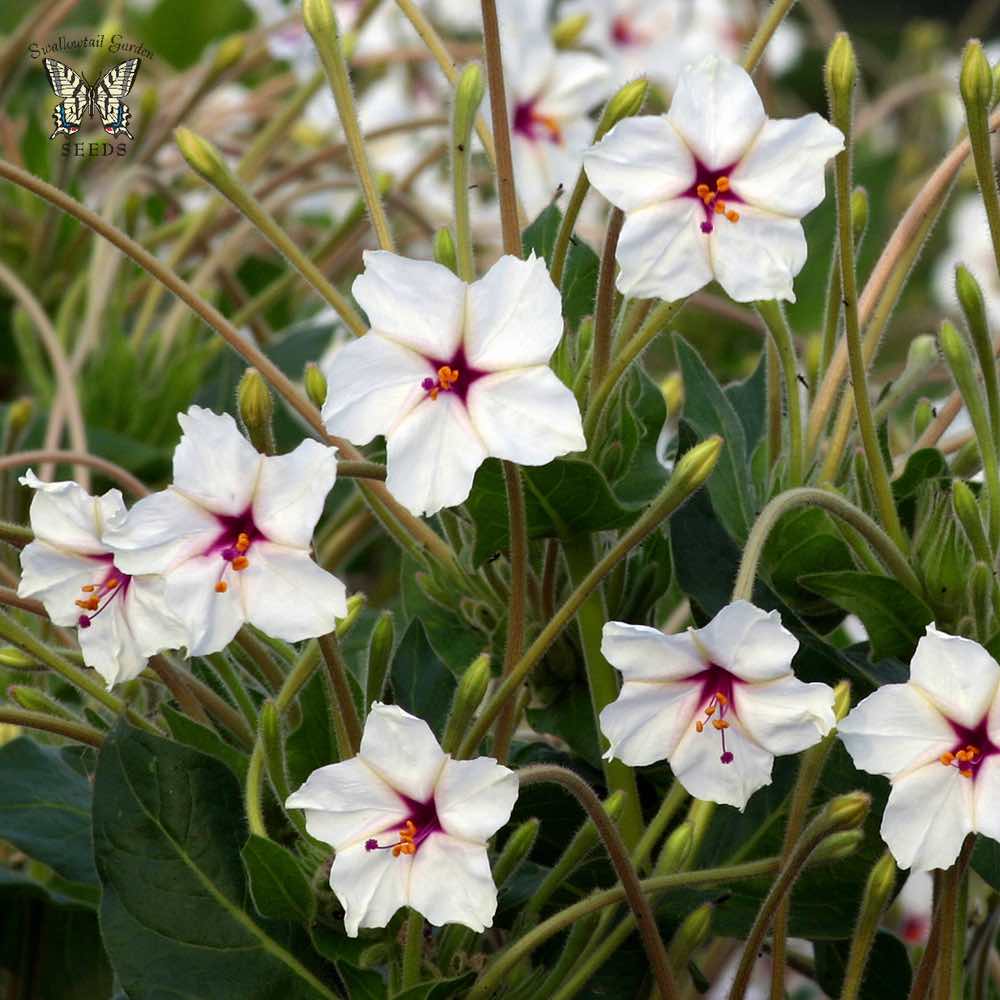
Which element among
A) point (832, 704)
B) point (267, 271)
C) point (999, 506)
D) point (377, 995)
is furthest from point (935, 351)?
point (267, 271)

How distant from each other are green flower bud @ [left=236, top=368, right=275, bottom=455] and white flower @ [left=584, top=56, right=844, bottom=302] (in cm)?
13

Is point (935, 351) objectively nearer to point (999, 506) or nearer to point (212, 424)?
point (999, 506)

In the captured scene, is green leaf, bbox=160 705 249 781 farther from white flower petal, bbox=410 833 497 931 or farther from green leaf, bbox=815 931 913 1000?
green leaf, bbox=815 931 913 1000

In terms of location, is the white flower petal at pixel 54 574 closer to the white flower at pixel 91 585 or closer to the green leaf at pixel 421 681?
the white flower at pixel 91 585

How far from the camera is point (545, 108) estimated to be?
3.68 ft

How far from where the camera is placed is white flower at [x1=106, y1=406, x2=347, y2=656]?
58cm

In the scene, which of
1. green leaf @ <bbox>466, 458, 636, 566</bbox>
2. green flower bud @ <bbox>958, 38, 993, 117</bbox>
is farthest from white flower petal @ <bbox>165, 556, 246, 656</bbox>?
green flower bud @ <bbox>958, 38, 993, 117</bbox>

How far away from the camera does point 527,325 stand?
0.58 meters

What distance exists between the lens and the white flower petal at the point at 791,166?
607 mm

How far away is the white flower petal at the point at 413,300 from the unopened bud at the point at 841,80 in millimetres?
166

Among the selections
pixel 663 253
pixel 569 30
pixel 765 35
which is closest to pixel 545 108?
pixel 569 30

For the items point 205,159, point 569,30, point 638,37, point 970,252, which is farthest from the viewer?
point 970,252

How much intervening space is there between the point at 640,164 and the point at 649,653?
17cm

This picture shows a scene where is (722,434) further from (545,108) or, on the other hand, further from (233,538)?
(545,108)
